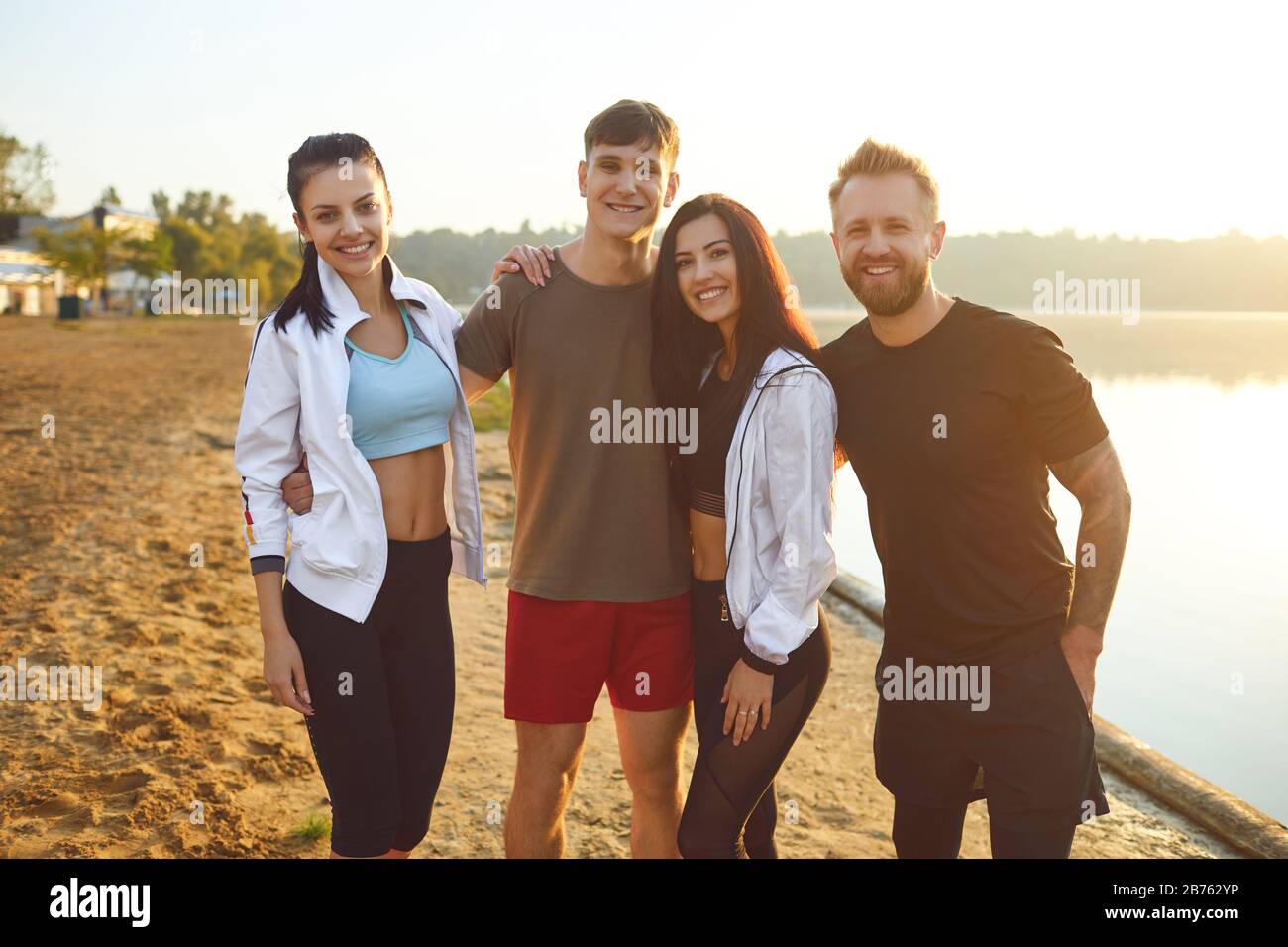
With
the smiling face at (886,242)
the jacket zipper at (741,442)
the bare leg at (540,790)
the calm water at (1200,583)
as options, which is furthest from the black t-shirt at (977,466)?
the calm water at (1200,583)

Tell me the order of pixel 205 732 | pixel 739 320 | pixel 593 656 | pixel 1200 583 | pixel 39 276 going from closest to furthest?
pixel 739 320
pixel 593 656
pixel 205 732
pixel 1200 583
pixel 39 276

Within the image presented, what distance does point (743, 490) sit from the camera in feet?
9.43

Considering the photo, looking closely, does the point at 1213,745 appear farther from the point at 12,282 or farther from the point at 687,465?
the point at 12,282

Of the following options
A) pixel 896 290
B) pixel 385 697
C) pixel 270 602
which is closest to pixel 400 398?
pixel 270 602

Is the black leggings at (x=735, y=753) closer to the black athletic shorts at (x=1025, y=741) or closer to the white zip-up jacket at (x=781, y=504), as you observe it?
the white zip-up jacket at (x=781, y=504)

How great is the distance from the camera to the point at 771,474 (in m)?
2.83

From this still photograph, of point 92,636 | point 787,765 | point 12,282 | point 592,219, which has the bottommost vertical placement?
point 787,765

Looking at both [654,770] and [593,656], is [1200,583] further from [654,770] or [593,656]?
[593,656]

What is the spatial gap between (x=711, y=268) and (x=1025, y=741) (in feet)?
5.51

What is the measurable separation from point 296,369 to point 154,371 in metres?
23.0

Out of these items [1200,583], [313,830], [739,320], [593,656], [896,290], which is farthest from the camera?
[1200,583]

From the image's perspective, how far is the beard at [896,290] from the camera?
2.89m

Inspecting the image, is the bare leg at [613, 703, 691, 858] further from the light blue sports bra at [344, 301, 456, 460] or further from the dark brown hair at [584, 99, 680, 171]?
the dark brown hair at [584, 99, 680, 171]
